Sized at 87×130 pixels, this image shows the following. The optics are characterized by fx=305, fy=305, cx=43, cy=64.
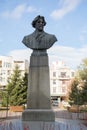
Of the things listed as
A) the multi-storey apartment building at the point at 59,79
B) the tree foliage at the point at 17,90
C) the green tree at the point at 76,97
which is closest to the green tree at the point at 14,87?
the tree foliage at the point at 17,90

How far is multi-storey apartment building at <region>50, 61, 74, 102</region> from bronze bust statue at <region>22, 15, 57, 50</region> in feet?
236

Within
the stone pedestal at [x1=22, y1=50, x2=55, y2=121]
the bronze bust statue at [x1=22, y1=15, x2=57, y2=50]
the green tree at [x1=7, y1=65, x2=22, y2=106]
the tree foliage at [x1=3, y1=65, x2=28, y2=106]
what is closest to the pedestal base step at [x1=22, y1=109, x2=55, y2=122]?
the stone pedestal at [x1=22, y1=50, x2=55, y2=121]

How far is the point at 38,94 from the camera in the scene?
11852 mm

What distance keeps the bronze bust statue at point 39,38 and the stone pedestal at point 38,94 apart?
2.04 ft

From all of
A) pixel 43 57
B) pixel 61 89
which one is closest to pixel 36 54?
pixel 43 57

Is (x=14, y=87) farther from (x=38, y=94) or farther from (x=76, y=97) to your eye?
(x=38, y=94)

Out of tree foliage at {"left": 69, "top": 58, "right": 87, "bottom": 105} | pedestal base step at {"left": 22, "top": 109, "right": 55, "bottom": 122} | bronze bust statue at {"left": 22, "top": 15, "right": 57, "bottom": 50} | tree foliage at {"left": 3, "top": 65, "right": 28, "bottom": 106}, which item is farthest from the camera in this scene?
tree foliage at {"left": 69, "top": 58, "right": 87, "bottom": 105}

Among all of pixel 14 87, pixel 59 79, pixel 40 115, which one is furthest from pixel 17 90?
pixel 59 79

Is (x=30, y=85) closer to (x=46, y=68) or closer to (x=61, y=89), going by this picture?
(x=46, y=68)

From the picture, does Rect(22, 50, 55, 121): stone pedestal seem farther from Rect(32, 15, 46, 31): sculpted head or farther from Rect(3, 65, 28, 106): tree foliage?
Rect(3, 65, 28, 106): tree foliage

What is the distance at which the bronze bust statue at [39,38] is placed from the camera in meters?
12.3

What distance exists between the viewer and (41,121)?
1141cm

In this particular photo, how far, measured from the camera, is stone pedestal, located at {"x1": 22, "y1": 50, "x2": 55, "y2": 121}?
37.9 ft

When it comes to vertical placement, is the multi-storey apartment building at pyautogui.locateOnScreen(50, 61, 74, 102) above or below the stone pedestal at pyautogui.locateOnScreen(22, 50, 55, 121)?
above
